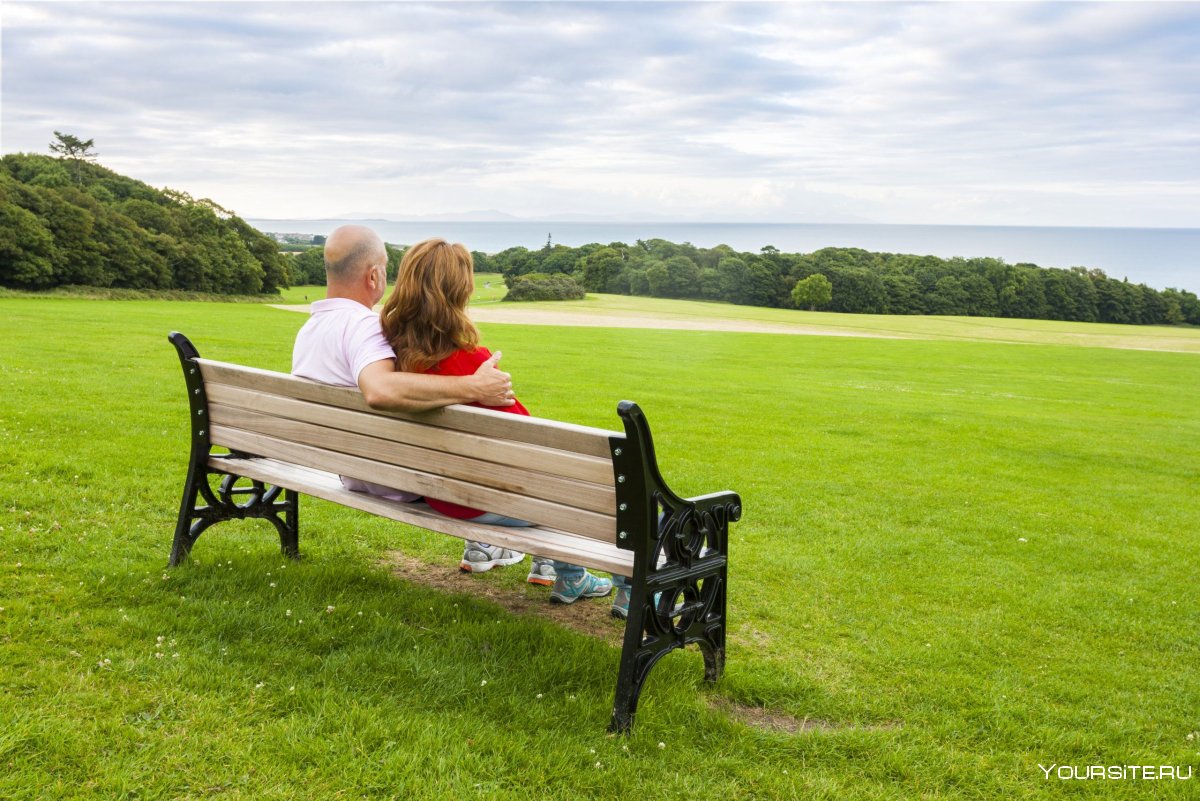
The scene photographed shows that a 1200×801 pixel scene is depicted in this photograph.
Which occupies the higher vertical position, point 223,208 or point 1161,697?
point 223,208

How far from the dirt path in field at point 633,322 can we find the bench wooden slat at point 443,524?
4062 centimetres

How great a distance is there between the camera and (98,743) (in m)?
3.32

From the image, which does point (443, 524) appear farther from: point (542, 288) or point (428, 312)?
point (542, 288)

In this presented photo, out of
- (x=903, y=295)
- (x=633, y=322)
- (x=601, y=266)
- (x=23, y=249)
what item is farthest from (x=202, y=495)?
(x=903, y=295)

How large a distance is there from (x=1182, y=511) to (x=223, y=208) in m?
81.2

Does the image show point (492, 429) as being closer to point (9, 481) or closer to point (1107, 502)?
point (9, 481)

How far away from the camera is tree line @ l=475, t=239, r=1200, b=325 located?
236 feet

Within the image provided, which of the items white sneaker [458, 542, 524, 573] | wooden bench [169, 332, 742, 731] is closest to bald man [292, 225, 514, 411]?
wooden bench [169, 332, 742, 731]

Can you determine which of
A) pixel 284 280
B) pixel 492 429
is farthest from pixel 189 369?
pixel 284 280

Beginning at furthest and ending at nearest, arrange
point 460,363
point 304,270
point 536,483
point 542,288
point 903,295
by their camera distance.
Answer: point 304,270, point 903,295, point 542,288, point 460,363, point 536,483

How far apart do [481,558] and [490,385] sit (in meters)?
1.97

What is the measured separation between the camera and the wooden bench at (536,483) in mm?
3752

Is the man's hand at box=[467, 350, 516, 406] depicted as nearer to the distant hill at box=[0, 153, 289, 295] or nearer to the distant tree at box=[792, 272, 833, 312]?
the distant hill at box=[0, 153, 289, 295]

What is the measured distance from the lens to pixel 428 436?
14.1ft
